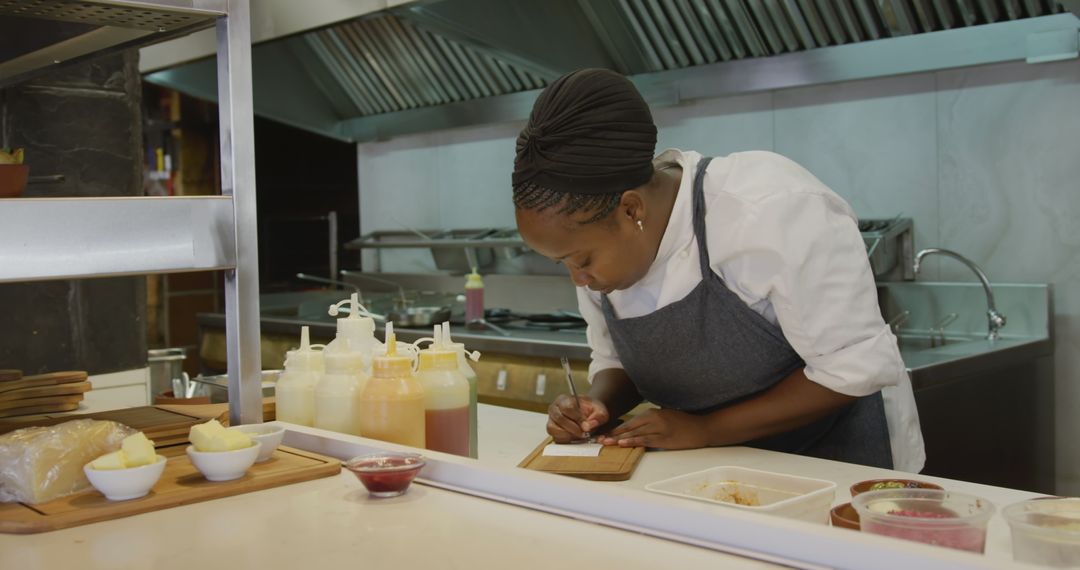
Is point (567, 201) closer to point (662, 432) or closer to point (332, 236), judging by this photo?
point (662, 432)

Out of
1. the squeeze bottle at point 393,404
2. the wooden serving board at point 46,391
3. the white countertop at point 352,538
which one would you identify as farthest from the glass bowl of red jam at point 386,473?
the wooden serving board at point 46,391

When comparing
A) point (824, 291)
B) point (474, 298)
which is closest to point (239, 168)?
point (824, 291)

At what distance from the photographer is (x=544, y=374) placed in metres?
4.01

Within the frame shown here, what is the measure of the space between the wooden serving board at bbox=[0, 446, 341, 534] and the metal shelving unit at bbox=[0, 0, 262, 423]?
18 cm

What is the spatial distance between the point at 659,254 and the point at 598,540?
A: 910mm

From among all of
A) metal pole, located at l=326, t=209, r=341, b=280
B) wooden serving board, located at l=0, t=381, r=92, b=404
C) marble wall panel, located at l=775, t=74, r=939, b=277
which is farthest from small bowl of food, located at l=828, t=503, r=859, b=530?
metal pole, located at l=326, t=209, r=341, b=280

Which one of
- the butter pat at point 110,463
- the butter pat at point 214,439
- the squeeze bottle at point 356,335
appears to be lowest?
the butter pat at point 110,463

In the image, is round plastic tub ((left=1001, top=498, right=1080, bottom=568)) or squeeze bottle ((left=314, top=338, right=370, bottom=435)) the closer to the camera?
round plastic tub ((left=1001, top=498, right=1080, bottom=568))

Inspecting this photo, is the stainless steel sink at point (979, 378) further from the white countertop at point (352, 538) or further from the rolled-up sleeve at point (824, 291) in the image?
the white countertop at point (352, 538)

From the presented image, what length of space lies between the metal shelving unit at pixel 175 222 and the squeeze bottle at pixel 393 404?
19cm

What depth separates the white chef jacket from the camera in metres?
1.78

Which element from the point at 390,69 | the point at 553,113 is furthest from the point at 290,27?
the point at 553,113

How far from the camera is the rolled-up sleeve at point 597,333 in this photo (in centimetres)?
218

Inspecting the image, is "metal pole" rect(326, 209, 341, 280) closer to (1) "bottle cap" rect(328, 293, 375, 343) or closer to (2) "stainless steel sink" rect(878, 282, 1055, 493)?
(2) "stainless steel sink" rect(878, 282, 1055, 493)
